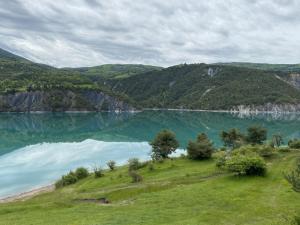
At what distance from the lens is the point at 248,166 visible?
67500 millimetres

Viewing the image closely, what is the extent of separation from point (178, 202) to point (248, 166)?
18558mm

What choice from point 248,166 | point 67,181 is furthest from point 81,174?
point 248,166

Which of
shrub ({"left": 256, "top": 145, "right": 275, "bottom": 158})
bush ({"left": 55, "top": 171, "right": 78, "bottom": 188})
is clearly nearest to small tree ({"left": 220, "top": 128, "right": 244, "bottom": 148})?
shrub ({"left": 256, "top": 145, "right": 275, "bottom": 158})

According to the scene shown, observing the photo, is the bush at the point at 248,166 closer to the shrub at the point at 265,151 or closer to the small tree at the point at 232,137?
the shrub at the point at 265,151

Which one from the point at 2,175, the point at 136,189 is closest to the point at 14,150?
the point at 2,175

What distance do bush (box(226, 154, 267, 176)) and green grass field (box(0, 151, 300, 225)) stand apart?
180 cm

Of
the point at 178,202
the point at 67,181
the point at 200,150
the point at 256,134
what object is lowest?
the point at 67,181

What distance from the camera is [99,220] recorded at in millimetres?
45219

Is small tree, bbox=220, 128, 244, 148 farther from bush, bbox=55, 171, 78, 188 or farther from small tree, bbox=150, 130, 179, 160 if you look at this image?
bush, bbox=55, 171, 78, 188

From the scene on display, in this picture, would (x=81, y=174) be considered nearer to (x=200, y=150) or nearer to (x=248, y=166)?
(x=200, y=150)

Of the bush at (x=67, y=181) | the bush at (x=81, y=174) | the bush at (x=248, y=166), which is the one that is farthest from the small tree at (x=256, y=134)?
the bush at (x=67, y=181)

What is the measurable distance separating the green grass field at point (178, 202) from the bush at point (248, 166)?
1.80m

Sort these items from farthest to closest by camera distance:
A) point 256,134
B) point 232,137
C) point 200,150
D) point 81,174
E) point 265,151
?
1. point 232,137
2. point 256,134
3. point 81,174
4. point 200,150
5. point 265,151

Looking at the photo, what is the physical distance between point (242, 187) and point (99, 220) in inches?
978
